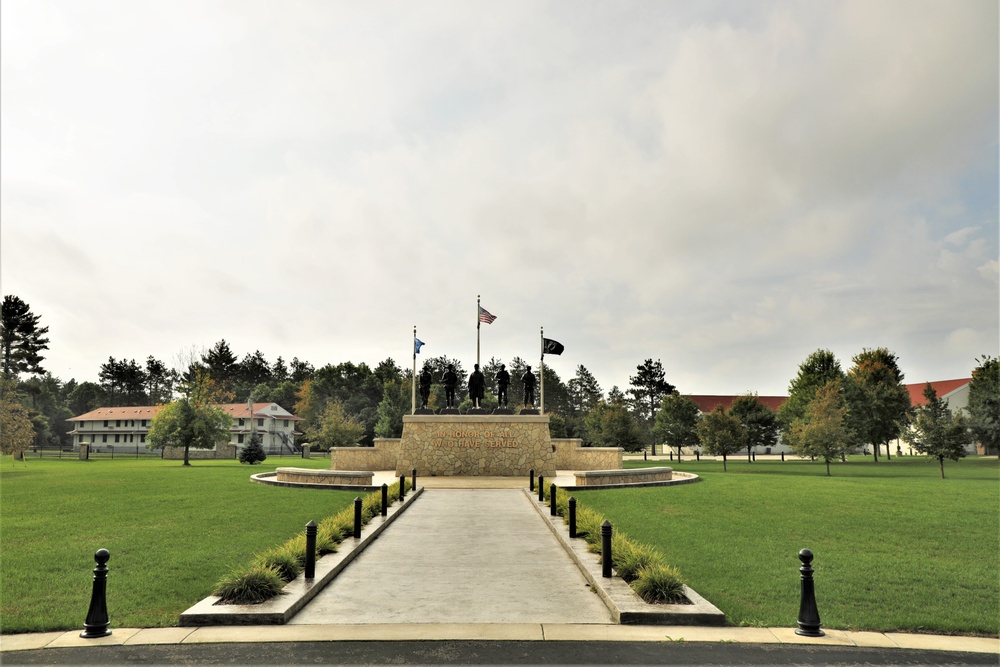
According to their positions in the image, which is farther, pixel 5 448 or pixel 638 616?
pixel 5 448

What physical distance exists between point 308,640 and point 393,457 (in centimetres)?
2734

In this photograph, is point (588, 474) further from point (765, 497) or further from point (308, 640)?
point (308, 640)

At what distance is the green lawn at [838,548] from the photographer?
8.30m

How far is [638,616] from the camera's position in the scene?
7.84 metres

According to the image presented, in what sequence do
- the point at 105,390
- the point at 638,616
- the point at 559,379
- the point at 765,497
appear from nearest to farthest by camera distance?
the point at 638,616 → the point at 765,497 → the point at 559,379 → the point at 105,390

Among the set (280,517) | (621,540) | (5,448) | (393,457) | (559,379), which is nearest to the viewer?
(621,540)

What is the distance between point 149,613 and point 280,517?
840 centimetres

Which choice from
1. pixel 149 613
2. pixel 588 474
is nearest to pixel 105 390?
pixel 588 474

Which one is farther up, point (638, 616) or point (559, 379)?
point (559, 379)

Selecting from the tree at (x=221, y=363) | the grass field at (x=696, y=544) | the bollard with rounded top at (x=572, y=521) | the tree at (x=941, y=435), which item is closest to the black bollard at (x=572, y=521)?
the bollard with rounded top at (x=572, y=521)

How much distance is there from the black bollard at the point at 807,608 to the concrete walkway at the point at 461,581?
2.30m

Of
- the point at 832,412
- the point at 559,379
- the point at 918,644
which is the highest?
the point at 559,379

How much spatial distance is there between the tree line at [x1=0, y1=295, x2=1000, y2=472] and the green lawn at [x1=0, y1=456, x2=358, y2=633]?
73.6ft

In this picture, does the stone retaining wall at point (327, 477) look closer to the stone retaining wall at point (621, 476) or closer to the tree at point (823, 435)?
the stone retaining wall at point (621, 476)
